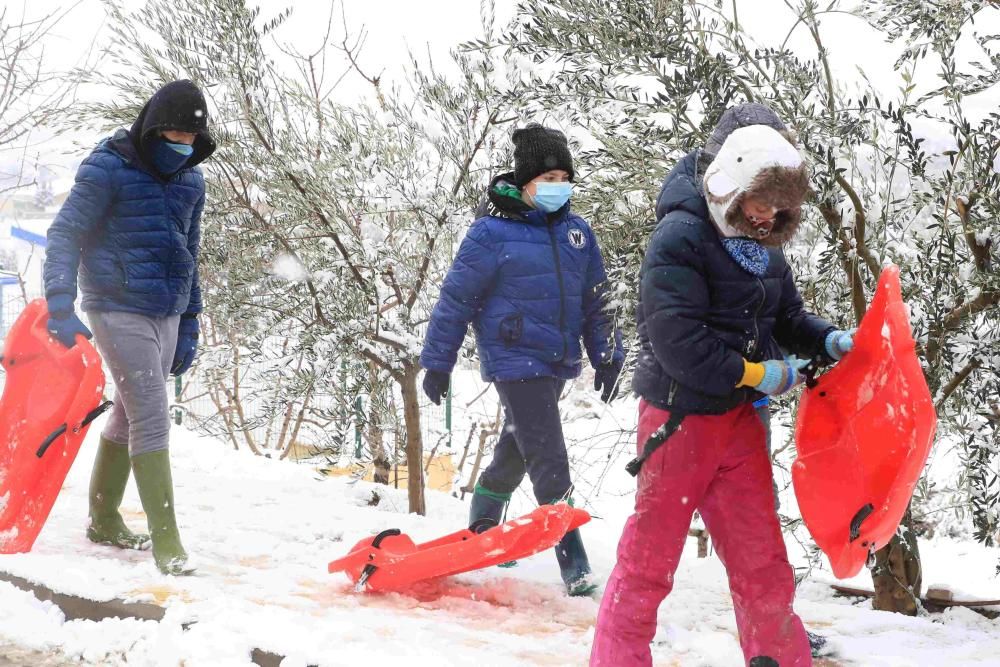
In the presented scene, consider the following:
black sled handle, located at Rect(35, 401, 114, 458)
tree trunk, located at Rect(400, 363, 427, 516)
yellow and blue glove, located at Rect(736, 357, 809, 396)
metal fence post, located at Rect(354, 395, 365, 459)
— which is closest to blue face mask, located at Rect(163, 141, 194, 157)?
black sled handle, located at Rect(35, 401, 114, 458)

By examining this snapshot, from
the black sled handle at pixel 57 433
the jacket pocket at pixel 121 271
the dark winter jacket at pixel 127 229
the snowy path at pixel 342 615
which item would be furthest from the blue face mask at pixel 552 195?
the black sled handle at pixel 57 433

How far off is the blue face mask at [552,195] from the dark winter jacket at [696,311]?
1.01 meters

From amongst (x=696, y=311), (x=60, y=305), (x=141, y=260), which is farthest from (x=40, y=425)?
(x=696, y=311)

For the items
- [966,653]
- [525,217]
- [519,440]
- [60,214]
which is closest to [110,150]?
[60,214]

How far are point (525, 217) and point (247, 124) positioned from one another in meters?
2.94

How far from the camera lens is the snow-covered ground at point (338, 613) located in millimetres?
3180

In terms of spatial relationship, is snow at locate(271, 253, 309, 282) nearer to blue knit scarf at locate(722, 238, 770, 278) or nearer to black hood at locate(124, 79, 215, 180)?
black hood at locate(124, 79, 215, 180)

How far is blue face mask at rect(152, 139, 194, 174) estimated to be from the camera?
4.00 metres

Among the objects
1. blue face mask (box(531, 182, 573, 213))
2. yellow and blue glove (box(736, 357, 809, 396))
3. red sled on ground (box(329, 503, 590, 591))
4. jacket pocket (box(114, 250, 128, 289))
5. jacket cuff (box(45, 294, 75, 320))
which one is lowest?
red sled on ground (box(329, 503, 590, 591))

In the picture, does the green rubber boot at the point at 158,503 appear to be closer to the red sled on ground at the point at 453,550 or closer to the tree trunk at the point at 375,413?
the red sled on ground at the point at 453,550

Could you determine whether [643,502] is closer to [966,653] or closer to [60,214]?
[966,653]

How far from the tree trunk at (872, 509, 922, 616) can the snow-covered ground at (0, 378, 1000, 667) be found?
112 mm

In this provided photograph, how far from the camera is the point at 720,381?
104 inches

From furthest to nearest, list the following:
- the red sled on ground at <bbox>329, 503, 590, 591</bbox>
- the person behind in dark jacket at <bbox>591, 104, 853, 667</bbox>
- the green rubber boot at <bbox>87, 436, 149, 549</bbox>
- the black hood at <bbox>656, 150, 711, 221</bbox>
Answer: the green rubber boot at <bbox>87, 436, 149, 549</bbox>
the red sled on ground at <bbox>329, 503, 590, 591</bbox>
the black hood at <bbox>656, 150, 711, 221</bbox>
the person behind in dark jacket at <bbox>591, 104, 853, 667</bbox>
